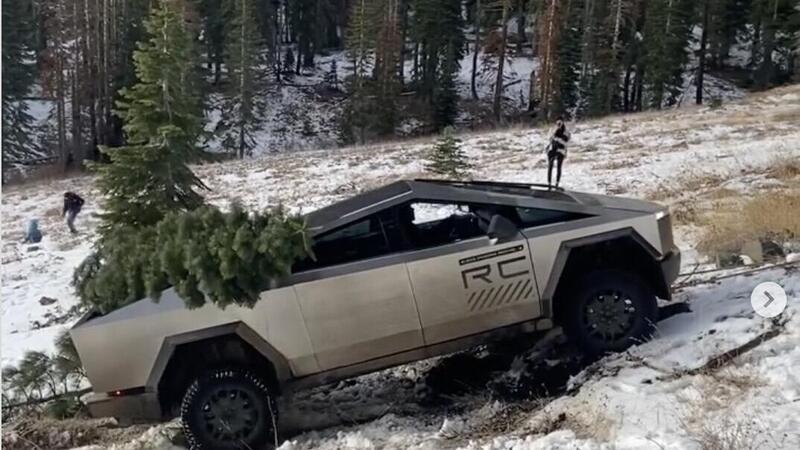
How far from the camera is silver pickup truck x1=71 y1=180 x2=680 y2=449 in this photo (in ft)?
17.0

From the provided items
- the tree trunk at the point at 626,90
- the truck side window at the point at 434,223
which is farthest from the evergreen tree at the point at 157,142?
the tree trunk at the point at 626,90

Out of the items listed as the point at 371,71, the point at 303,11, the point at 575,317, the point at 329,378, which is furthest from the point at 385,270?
the point at 303,11

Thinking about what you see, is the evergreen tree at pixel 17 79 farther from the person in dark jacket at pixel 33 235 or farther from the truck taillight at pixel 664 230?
the truck taillight at pixel 664 230

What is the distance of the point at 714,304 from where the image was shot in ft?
20.6

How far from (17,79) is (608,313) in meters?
40.8

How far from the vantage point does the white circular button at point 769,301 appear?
5574mm

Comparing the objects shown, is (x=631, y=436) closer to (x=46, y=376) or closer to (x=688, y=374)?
(x=688, y=374)

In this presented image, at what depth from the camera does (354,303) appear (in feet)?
17.2

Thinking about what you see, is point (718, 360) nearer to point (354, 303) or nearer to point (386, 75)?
point (354, 303)

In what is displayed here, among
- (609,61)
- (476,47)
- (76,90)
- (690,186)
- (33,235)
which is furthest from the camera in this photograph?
(476,47)

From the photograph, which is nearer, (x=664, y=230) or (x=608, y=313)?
(x=608, y=313)

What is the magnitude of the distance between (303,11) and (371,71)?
37.6ft

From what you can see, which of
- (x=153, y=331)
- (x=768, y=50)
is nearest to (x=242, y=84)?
(x=768, y=50)

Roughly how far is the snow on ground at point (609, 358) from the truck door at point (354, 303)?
0.60 metres
